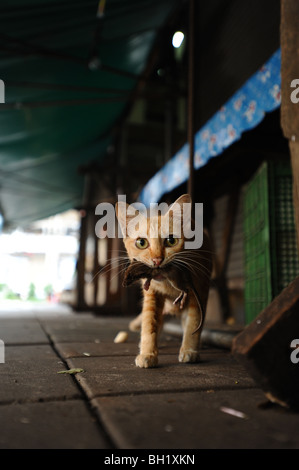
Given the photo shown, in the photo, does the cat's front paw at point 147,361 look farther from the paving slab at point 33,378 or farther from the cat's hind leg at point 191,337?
the paving slab at point 33,378

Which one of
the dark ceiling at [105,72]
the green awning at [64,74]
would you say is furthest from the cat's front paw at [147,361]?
the green awning at [64,74]

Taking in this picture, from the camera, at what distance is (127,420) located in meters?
1.01

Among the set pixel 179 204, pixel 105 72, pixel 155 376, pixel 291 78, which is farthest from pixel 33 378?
pixel 105 72

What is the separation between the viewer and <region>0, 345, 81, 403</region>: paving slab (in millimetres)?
1275

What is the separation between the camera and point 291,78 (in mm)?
1423

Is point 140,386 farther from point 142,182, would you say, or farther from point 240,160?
point 142,182

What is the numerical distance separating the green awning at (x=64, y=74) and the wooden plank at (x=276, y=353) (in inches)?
174

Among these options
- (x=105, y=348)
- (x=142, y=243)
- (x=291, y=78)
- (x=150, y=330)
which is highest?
(x=291, y=78)

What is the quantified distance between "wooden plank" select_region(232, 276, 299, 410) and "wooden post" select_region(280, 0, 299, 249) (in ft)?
1.34

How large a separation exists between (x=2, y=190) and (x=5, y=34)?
23.5 feet

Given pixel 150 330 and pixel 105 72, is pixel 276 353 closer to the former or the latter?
pixel 150 330

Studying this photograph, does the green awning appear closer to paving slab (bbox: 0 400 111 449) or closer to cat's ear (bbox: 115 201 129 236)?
cat's ear (bbox: 115 201 129 236)

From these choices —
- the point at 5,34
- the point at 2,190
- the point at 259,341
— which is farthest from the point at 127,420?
the point at 2,190

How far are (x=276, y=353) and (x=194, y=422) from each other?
0.33 meters
